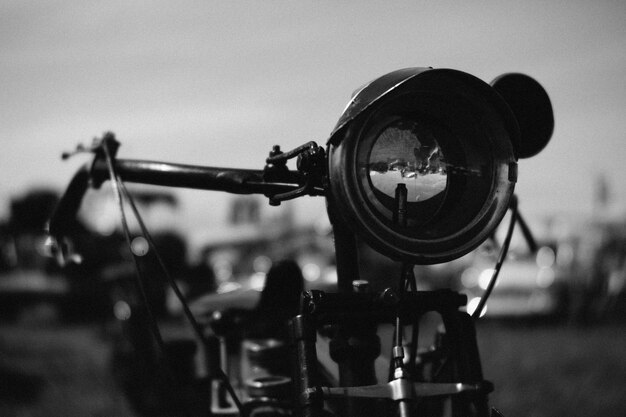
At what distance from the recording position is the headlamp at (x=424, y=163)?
4.04 ft

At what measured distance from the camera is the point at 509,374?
650 centimetres

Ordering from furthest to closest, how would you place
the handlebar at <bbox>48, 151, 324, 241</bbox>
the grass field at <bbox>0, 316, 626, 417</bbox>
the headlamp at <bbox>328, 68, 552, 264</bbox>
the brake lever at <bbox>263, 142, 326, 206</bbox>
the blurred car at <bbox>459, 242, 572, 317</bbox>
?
1. the blurred car at <bbox>459, 242, 572, 317</bbox>
2. the grass field at <bbox>0, 316, 626, 417</bbox>
3. the handlebar at <bbox>48, 151, 324, 241</bbox>
4. the brake lever at <bbox>263, 142, 326, 206</bbox>
5. the headlamp at <bbox>328, 68, 552, 264</bbox>

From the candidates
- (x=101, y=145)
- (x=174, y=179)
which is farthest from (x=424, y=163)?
(x=101, y=145)

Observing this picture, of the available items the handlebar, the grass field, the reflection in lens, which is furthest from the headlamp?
the grass field

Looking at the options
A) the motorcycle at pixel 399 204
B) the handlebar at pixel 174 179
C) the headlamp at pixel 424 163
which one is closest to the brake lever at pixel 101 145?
the handlebar at pixel 174 179

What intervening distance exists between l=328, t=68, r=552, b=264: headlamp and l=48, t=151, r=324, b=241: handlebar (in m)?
0.17

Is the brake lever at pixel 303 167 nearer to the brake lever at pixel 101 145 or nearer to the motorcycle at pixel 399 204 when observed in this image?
the motorcycle at pixel 399 204

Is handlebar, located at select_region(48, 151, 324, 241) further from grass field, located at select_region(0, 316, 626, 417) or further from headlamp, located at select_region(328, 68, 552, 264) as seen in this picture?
grass field, located at select_region(0, 316, 626, 417)

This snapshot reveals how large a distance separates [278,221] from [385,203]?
89.9 feet

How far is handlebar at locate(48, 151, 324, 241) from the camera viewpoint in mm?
1552

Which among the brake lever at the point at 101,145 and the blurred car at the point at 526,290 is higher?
the brake lever at the point at 101,145

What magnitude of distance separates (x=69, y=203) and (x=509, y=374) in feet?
18.0

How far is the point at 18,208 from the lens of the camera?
25047 millimetres

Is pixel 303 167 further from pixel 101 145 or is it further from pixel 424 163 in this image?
pixel 101 145
